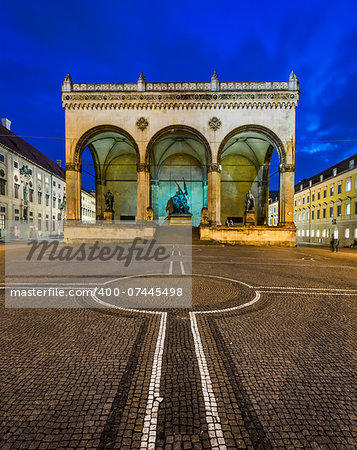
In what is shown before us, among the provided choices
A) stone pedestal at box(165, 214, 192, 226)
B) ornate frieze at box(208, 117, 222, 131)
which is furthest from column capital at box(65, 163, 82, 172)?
ornate frieze at box(208, 117, 222, 131)

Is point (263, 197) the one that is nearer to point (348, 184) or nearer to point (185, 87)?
point (348, 184)

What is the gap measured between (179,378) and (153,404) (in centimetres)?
46

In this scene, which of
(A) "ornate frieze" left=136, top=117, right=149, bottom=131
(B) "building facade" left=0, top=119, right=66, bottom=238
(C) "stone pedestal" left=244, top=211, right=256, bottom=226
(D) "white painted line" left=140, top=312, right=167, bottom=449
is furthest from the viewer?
(B) "building facade" left=0, top=119, right=66, bottom=238

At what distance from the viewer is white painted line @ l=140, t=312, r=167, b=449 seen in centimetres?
177

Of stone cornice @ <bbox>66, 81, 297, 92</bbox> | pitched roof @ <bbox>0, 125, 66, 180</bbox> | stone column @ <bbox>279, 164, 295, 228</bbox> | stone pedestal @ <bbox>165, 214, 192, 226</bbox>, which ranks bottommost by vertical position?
stone pedestal @ <bbox>165, 214, 192, 226</bbox>

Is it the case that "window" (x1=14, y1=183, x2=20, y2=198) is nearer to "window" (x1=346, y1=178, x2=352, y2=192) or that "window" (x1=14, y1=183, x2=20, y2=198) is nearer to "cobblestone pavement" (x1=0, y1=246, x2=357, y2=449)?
"cobblestone pavement" (x1=0, y1=246, x2=357, y2=449)

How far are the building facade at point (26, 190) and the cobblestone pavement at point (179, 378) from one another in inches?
1313

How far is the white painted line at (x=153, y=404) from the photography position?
5.80ft

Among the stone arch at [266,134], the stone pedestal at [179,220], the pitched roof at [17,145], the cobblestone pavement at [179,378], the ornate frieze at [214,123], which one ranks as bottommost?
the cobblestone pavement at [179,378]

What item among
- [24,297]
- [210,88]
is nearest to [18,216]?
[210,88]

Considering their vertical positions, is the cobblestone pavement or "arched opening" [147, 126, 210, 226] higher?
"arched opening" [147, 126, 210, 226]

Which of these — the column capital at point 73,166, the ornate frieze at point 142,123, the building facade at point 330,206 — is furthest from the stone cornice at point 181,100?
the building facade at point 330,206

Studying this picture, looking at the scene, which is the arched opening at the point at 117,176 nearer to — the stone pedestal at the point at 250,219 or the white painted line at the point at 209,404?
the stone pedestal at the point at 250,219

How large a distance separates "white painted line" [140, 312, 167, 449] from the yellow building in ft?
104
